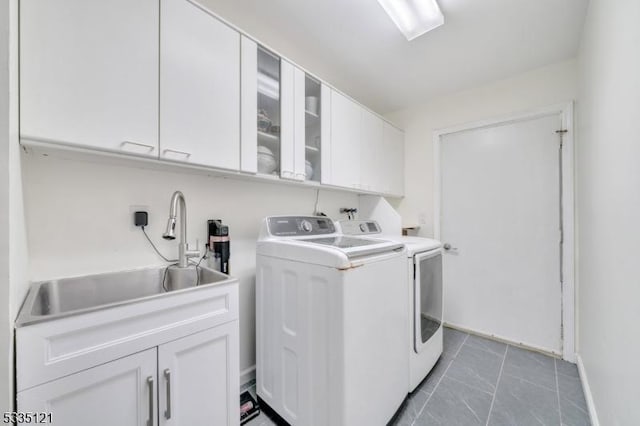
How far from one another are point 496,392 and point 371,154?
2.12 meters

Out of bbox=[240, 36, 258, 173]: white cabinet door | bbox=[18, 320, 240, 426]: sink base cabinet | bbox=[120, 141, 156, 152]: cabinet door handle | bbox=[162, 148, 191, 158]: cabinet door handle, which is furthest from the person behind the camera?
bbox=[240, 36, 258, 173]: white cabinet door

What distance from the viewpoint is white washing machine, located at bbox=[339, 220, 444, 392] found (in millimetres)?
1674

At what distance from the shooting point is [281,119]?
5.50 feet

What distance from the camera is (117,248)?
1302 mm

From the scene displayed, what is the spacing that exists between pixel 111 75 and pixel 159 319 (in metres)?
1.01

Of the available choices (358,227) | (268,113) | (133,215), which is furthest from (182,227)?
(358,227)

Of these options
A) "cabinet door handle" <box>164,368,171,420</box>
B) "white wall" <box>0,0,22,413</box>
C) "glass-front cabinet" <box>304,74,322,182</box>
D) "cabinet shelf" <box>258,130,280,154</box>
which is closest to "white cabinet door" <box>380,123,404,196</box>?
"glass-front cabinet" <box>304,74,322,182</box>

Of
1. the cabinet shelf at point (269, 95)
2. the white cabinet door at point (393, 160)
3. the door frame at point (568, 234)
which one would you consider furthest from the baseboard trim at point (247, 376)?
the door frame at point (568, 234)

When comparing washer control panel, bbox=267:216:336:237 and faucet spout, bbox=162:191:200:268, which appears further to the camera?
washer control panel, bbox=267:216:336:237

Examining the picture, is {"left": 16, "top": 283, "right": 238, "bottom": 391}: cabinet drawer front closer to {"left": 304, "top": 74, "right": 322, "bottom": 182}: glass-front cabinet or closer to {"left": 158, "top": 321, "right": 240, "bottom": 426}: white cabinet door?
{"left": 158, "top": 321, "right": 240, "bottom": 426}: white cabinet door

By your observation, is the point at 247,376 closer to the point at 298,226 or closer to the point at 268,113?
the point at 298,226

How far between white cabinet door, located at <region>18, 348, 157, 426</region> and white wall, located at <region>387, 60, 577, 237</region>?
107 inches

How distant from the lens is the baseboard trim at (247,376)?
69.6 inches

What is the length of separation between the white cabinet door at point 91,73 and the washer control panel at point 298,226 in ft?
2.60
